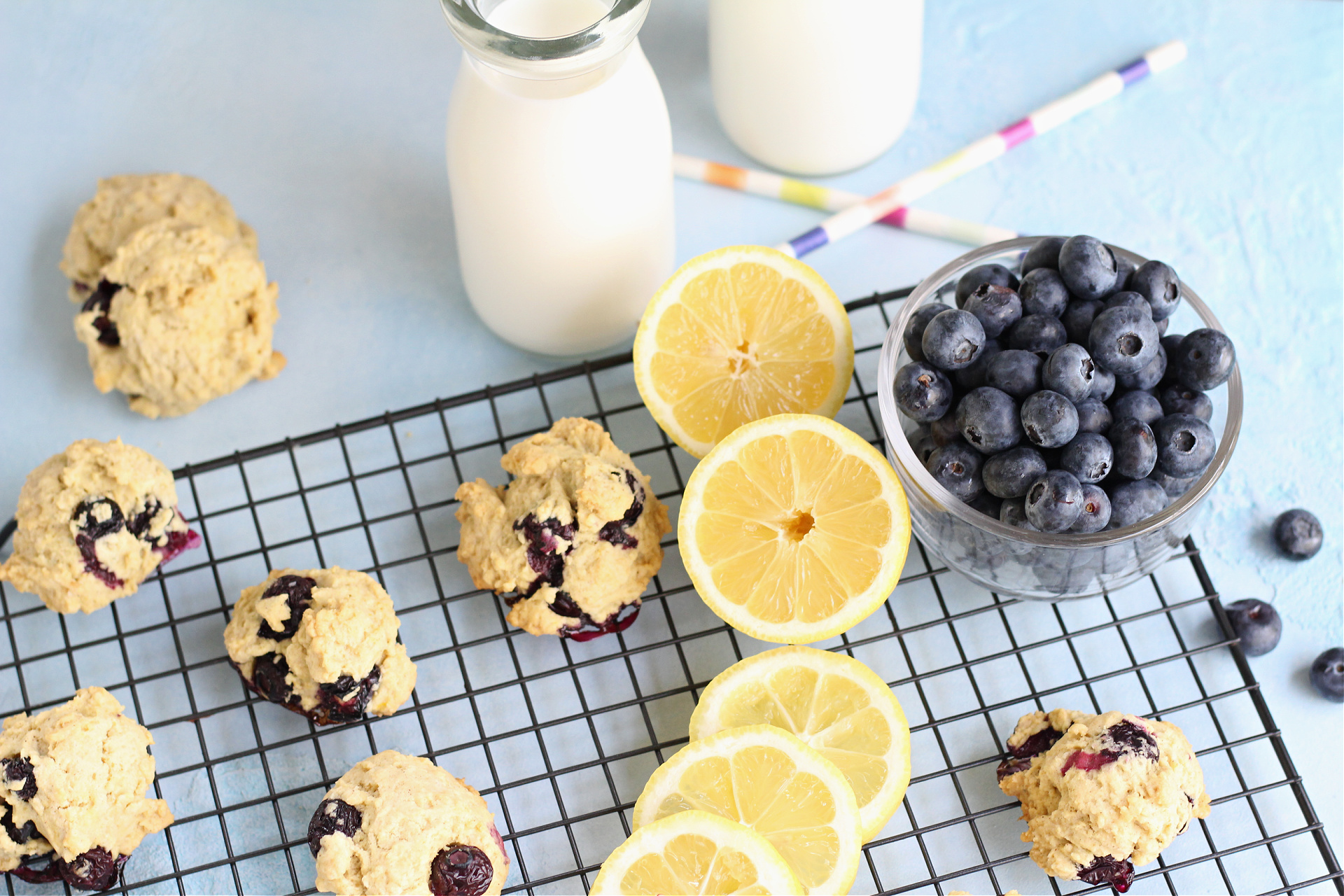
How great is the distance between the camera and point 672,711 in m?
1.61

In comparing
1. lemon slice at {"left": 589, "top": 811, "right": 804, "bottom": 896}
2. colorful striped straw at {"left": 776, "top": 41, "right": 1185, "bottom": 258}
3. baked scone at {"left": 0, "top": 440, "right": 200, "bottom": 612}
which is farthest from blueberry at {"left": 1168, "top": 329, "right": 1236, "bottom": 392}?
baked scone at {"left": 0, "top": 440, "right": 200, "bottom": 612}

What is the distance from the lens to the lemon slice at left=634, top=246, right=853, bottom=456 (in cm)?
164

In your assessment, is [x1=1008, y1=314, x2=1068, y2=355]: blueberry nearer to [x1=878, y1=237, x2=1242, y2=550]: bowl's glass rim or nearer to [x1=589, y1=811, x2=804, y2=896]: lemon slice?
[x1=878, y1=237, x2=1242, y2=550]: bowl's glass rim

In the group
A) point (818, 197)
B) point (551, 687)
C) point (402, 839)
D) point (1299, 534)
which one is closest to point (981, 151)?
point (818, 197)

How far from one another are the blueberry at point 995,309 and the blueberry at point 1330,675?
0.66 meters

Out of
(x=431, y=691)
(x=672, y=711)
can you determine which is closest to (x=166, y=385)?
(x=431, y=691)

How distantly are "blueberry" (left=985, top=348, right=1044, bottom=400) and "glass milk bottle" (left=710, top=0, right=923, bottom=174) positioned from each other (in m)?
0.61

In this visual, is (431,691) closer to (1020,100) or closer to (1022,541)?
(1022,541)

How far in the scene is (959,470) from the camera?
1.46 metres

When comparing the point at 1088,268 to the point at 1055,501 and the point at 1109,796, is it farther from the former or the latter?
the point at 1109,796

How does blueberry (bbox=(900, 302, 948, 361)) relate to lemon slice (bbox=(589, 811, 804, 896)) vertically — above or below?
above

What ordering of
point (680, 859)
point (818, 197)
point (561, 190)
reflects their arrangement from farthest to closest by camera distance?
point (818, 197) < point (561, 190) < point (680, 859)

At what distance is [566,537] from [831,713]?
0.39 meters

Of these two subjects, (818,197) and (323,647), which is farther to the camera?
(818,197)
